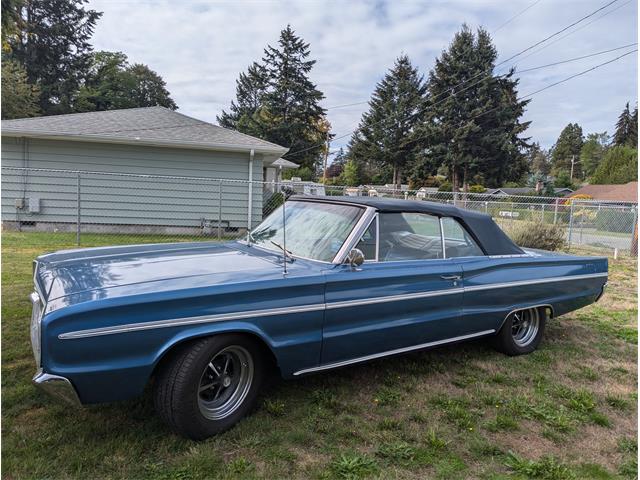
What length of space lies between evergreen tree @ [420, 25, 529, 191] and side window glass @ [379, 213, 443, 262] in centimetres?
3584

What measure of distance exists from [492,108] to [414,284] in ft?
125

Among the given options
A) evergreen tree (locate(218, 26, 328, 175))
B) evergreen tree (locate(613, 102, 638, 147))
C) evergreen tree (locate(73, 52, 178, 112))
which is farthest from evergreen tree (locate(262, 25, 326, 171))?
evergreen tree (locate(613, 102, 638, 147))


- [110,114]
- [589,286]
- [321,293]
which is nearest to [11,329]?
[321,293]

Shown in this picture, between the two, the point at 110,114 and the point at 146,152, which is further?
the point at 110,114

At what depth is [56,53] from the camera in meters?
41.2

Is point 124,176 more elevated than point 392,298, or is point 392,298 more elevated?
point 124,176

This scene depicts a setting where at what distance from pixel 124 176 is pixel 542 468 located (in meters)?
12.4

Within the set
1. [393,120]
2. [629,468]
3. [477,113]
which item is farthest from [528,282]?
[393,120]

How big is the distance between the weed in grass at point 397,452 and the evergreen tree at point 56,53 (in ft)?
149

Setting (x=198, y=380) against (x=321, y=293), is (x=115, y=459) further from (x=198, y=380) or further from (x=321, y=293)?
(x=321, y=293)

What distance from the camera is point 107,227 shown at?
41.2 ft

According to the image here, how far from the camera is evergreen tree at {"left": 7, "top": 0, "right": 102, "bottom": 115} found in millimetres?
39656

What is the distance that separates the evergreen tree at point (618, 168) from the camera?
174 feet

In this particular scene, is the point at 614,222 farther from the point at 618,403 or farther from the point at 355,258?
the point at 355,258
